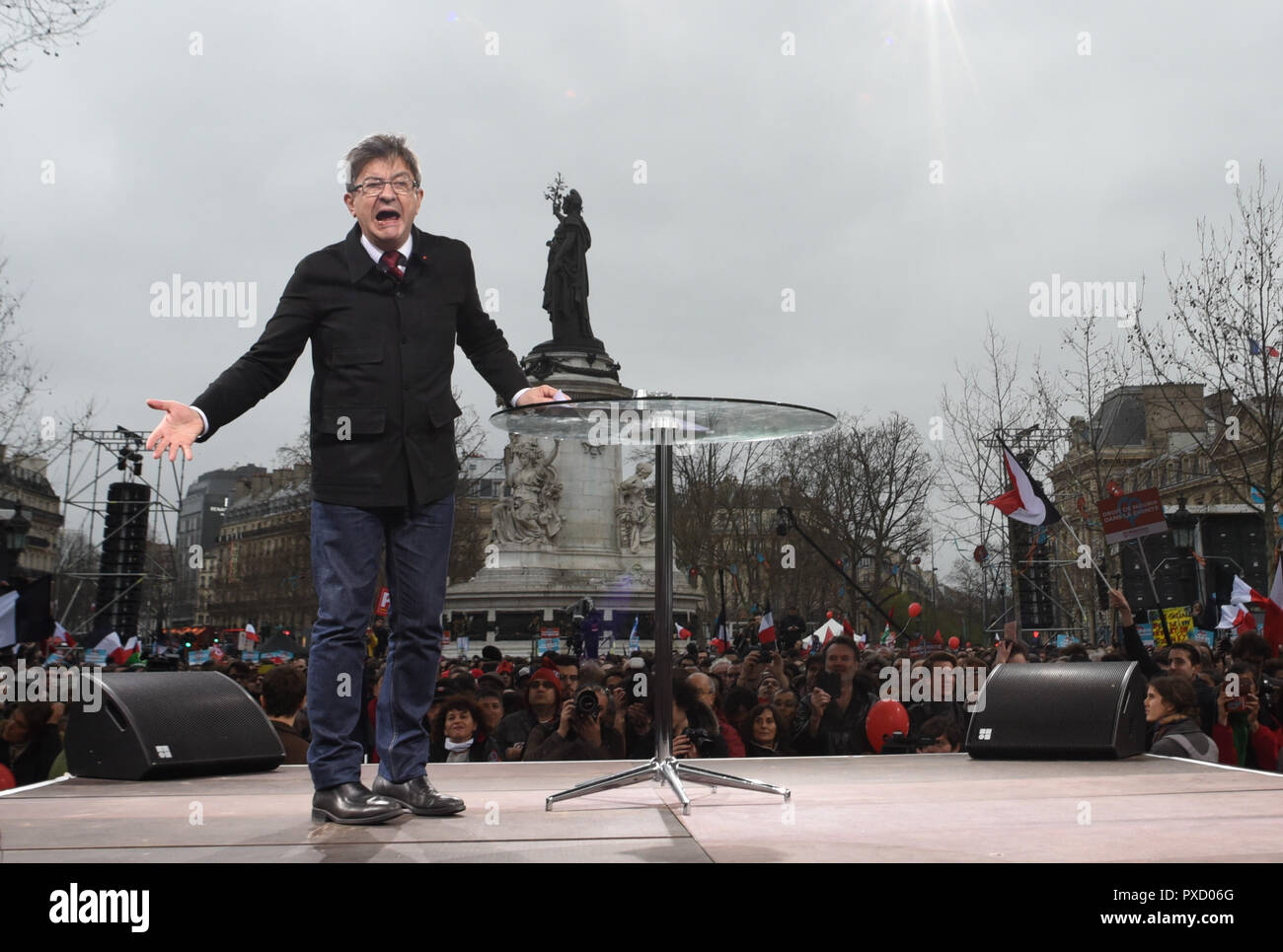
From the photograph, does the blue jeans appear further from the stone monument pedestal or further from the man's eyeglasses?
the stone monument pedestal

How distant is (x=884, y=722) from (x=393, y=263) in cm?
480

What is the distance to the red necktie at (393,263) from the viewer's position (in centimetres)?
388

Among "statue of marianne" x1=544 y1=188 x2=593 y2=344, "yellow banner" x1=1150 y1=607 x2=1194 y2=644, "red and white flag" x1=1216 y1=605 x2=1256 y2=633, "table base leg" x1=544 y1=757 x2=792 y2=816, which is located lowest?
"yellow banner" x1=1150 y1=607 x2=1194 y2=644

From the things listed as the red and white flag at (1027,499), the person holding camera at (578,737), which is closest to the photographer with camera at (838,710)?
the person holding camera at (578,737)

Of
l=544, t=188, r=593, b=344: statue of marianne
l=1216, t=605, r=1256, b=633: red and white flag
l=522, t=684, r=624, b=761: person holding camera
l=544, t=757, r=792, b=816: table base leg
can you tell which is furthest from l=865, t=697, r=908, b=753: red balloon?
l=544, t=188, r=593, b=344: statue of marianne

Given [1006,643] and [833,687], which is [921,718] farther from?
[1006,643]

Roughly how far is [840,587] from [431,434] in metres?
52.8

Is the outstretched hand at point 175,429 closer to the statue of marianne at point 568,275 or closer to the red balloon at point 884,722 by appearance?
the red balloon at point 884,722

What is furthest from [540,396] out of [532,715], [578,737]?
[532,715]

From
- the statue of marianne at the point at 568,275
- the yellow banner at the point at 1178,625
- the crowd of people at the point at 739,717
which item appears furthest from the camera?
the statue of marianne at the point at 568,275

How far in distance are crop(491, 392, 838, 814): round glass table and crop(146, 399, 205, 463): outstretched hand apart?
99cm

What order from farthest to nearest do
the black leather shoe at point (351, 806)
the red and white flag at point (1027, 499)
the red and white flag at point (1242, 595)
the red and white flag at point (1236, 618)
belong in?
1. the red and white flag at point (1027, 499)
2. the red and white flag at point (1242, 595)
3. the red and white flag at point (1236, 618)
4. the black leather shoe at point (351, 806)

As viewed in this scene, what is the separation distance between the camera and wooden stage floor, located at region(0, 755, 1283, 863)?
9.09 feet

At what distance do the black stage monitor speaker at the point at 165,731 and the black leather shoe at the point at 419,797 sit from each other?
1.44m
